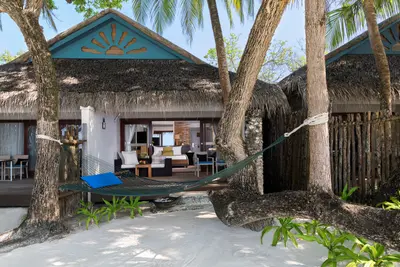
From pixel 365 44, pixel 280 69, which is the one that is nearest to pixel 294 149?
pixel 365 44

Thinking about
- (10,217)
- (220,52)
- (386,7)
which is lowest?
(10,217)

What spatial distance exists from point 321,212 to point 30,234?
121 inches

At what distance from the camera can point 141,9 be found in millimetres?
6176

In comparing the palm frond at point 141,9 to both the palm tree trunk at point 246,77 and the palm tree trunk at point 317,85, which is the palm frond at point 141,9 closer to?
the palm tree trunk at point 246,77

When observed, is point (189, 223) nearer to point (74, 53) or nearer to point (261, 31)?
point (261, 31)

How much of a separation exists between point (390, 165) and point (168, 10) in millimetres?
5029

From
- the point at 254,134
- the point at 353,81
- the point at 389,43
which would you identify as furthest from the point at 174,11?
the point at 389,43

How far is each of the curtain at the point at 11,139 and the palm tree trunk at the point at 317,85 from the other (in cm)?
767

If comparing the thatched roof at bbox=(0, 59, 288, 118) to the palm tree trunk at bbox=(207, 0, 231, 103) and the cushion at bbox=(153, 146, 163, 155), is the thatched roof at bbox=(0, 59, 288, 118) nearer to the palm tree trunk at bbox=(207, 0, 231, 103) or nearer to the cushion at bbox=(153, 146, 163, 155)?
the palm tree trunk at bbox=(207, 0, 231, 103)

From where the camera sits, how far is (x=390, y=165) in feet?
11.9

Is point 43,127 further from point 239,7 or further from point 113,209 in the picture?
point 239,7

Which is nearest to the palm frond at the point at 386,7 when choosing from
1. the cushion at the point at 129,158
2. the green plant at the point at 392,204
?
the green plant at the point at 392,204

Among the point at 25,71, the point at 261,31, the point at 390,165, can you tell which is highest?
the point at 25,71

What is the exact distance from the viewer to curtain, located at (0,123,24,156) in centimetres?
755
